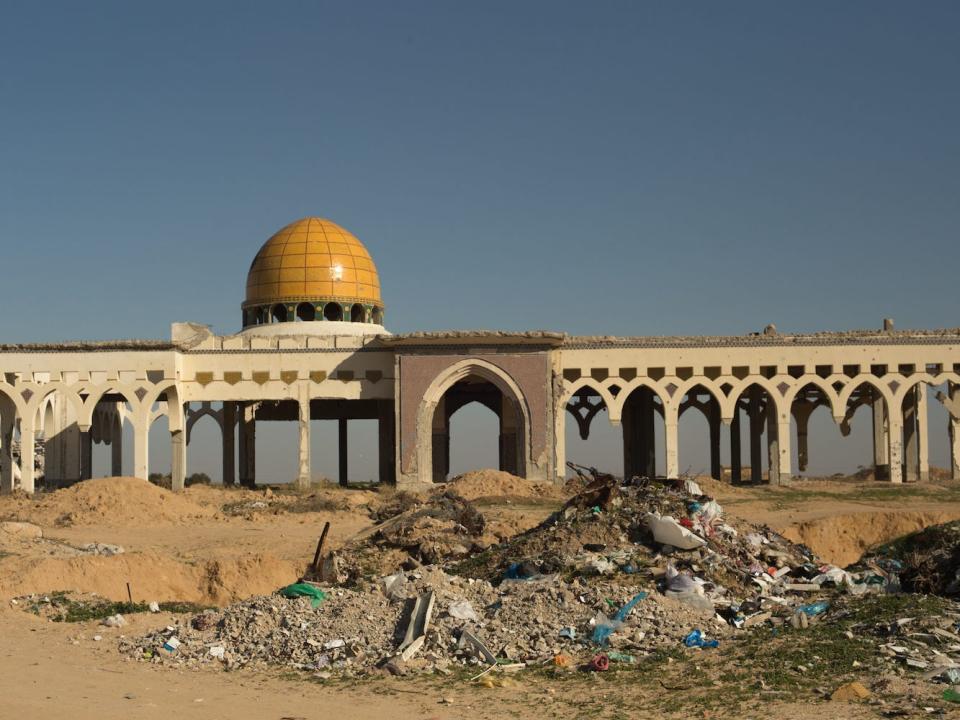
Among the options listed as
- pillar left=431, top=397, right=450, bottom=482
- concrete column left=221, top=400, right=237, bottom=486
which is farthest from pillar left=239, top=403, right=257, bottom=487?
pillar left=431, top=397, right=450, bottom=482

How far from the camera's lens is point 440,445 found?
37.3m

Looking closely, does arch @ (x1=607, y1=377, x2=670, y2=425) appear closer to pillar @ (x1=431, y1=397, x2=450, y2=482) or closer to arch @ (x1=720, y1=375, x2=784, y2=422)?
arch @ (x1=720, y1=375, x2=784, y2=422)

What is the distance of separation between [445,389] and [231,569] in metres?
14.3

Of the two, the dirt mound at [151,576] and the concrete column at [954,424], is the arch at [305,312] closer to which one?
the dirt mound at [151,576]

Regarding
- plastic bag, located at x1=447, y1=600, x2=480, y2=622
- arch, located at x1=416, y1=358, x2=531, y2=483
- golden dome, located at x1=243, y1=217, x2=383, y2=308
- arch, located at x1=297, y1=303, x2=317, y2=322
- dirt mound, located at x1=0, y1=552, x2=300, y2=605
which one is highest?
golden dome, located at x1=243, y1=217, x2=383, y2=308

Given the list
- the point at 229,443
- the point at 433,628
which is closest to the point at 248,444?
the point at 229,443

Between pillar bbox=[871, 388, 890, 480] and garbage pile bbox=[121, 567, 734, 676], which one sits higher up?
pillar bbox=[871, 388, 890, 480]

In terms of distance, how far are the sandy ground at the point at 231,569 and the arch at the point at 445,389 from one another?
7.27 feet

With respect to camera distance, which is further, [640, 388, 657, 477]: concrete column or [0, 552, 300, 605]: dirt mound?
[640, 388, 657, 477]: concrete column

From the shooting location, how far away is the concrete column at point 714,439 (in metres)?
40.5

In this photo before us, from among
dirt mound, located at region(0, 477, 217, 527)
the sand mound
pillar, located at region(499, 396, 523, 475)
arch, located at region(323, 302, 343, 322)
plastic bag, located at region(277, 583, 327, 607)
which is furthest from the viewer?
arch, located at region(323, 302, 343, 322)

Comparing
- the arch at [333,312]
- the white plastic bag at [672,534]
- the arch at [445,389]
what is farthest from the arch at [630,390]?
the white plastic bag at [672,534]

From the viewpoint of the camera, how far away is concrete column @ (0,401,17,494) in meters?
35.7

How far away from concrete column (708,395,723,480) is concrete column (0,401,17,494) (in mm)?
21990
